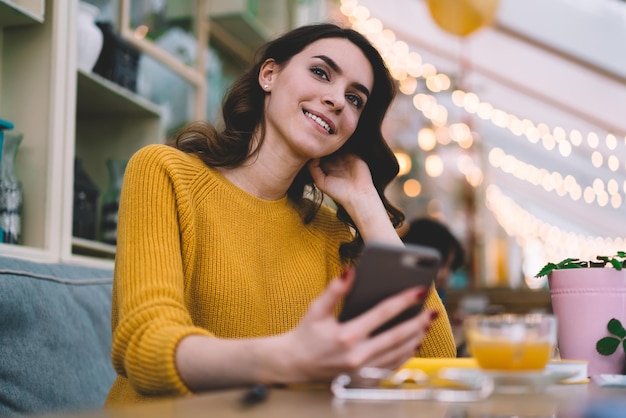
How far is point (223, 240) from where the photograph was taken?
4.36 feet

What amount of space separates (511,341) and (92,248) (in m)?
1.60

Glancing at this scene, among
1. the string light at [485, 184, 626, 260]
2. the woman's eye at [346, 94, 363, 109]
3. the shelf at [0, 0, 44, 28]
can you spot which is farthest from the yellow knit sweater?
the string light at [485, 184, 626, 260]

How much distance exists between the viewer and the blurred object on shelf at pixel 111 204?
215cm

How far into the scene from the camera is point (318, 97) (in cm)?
148

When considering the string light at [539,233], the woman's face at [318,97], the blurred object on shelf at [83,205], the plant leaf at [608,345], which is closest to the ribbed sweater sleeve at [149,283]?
the woman's face at [318,97]

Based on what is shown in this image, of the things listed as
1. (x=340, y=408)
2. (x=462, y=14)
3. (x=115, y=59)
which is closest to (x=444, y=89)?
(x=462, y=14)

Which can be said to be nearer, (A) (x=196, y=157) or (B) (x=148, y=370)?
(B) (x=148, y=370)

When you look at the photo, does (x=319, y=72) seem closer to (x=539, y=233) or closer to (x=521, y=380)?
(x=521, y=380)

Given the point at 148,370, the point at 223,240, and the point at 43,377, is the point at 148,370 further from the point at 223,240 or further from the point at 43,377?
the point at 43,377

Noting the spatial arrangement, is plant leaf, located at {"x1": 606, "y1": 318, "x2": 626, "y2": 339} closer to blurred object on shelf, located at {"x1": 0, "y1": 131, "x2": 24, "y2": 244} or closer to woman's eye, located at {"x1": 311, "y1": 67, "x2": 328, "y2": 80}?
woman's eye, located at {"x1": 311, "y1": 67, "x2": 328, "y2": 80}

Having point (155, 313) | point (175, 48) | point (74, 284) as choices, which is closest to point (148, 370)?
point (155, 313)

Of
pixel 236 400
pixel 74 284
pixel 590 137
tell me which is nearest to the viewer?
pixel 236 400

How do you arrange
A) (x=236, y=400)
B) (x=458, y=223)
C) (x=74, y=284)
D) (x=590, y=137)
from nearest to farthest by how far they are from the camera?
(x=236, y=400)
(x=74, y=284)
(x=590, y=137)
(x=458, y=223)

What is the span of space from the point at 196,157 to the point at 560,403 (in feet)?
3.19
